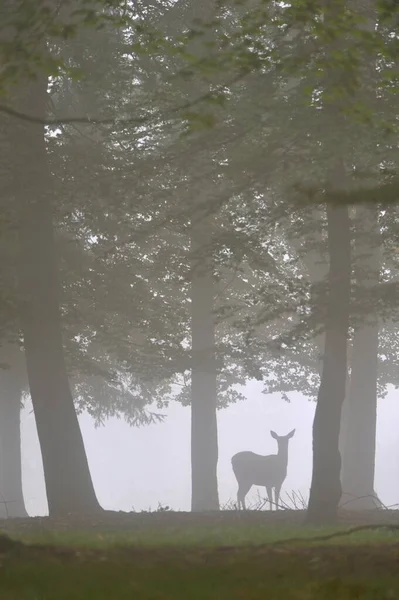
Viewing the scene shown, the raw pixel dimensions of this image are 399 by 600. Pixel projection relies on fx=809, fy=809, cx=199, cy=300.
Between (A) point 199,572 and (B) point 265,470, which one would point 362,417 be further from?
(A) point 199,572

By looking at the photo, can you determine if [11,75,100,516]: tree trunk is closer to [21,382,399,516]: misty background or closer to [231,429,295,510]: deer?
[231,429,295,510]: deer

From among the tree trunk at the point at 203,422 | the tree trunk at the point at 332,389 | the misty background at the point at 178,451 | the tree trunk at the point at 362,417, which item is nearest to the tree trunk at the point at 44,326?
the tree trunk at the point at 332,389

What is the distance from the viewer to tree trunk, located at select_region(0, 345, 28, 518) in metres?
21.6

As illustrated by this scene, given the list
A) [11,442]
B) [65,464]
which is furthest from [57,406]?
[11,442]

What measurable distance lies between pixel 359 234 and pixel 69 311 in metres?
6.65

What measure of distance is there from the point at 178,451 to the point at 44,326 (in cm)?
8441

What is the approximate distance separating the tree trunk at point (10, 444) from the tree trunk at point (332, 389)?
437 inches

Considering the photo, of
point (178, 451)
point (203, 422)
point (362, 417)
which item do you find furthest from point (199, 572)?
point (178, 451)

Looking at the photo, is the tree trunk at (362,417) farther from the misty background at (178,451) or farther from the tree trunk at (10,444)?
the misty background at (178,451)

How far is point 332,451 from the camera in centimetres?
1165

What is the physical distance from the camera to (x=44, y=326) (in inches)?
577

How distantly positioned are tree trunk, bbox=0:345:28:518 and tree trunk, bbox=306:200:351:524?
11.1m

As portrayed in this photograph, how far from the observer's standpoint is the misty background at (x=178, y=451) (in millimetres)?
69562

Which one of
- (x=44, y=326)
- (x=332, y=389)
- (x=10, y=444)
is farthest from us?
(x=10, y=444)
